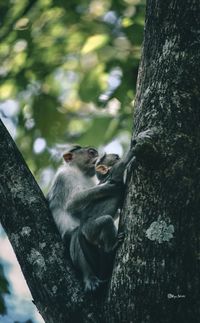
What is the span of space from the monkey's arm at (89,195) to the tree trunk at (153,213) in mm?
1112

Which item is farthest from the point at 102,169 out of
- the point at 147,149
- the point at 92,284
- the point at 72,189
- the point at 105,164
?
the point at 147,149

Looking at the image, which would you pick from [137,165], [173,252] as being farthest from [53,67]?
[173,252]

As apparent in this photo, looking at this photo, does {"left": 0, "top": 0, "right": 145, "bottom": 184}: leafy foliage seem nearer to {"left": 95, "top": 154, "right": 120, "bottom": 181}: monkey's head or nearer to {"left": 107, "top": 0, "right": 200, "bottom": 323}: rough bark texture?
{"left": 95, "top": 154, "right": 120, "bottom": 181}: monkey's head

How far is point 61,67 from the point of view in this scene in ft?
28.3

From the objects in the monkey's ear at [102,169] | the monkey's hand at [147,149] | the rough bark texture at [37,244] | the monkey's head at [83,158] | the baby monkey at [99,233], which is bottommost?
the monkey's head at [83,158]

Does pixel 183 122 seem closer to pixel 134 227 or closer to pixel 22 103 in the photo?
pixel 134 227

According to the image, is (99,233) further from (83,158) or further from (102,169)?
(83,158)

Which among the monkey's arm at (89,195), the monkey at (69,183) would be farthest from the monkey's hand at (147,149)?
the monkey's arm at (89,195)

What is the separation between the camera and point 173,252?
12.4 feet

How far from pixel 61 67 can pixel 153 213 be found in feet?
16.5

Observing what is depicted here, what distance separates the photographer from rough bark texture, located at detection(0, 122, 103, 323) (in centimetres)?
410

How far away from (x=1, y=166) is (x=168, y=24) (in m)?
1.52

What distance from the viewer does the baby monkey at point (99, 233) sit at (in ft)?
16.3

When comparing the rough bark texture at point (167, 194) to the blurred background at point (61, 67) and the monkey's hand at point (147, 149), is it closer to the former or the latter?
the monkey's hand at point (147, 149)
